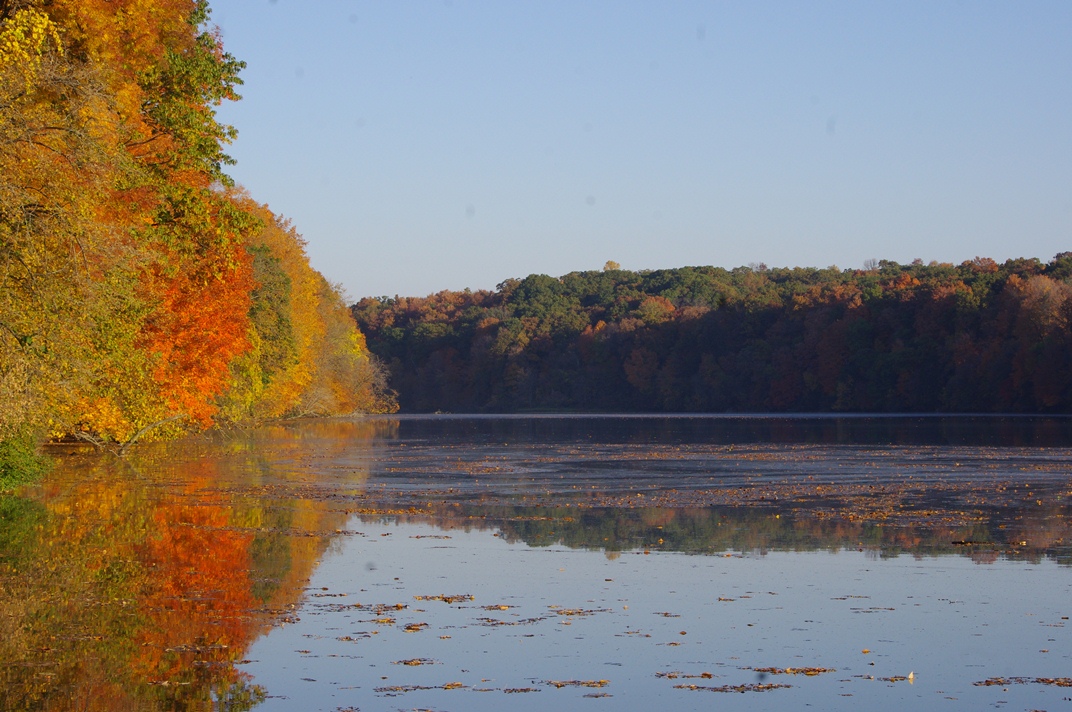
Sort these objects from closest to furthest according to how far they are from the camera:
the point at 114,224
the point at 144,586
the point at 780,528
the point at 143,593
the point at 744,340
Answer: the point at 143,593, the point at 144,586, the point at 114,224, the point at 780,528, the point at 744,340

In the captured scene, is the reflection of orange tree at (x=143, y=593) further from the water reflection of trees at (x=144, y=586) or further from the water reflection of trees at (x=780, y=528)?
the water reflection of trees at (x=780, y=528)

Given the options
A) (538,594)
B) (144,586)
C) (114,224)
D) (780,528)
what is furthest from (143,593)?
(780,528)

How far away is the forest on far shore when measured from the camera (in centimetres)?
9088

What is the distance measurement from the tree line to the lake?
2416mm

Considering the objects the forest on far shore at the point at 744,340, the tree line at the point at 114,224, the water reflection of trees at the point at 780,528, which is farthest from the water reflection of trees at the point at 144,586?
the forest on far shore at the point at 744,340

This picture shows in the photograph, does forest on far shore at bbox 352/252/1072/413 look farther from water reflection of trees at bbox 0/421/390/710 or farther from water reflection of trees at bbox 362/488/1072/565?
Result: water reflection of trees at bbox 0/421/390/710

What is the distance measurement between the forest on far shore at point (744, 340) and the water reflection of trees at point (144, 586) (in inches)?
2770

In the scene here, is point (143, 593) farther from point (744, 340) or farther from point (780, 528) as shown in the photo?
point (744, 340)

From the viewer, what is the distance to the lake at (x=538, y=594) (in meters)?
9.81

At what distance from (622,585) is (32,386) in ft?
25.4

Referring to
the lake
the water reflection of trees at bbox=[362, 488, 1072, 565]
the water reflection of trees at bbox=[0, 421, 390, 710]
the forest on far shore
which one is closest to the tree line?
the water reflection of trees at bbox=[0, 421, 390, 710]

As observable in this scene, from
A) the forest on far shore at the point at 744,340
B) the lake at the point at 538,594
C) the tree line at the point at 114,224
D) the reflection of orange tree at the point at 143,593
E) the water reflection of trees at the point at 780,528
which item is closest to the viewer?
the reflection of orange tree at the point at 143,593

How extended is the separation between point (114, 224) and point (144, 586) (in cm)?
591

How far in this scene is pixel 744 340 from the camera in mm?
121688
